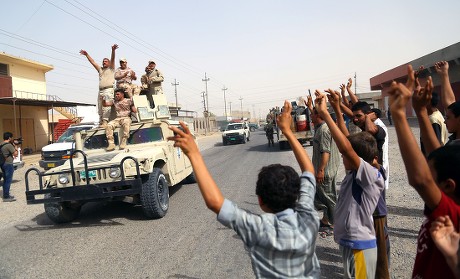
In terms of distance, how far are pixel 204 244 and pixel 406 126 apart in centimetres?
358

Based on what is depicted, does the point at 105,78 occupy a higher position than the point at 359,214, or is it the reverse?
the point at 105,78

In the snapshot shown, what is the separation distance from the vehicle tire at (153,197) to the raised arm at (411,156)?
4.69 m

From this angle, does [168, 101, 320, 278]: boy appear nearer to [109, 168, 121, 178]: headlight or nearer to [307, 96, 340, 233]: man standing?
[307, 96, 340, 233]: man standing

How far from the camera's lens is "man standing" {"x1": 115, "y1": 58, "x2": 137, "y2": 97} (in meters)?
7.97

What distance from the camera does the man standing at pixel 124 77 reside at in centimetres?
797

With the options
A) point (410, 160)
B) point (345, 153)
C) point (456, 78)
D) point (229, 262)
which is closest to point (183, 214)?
point (229, 262)

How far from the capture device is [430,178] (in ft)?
5.15

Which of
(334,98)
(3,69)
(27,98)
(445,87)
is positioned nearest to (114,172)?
(334,98)

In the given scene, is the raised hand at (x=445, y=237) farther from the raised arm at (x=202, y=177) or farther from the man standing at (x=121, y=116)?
the man standing at (x=121, y=116)

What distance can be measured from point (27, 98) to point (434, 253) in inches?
1084

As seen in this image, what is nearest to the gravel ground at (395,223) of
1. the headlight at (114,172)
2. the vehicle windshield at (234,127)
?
the headlight at (114,172)

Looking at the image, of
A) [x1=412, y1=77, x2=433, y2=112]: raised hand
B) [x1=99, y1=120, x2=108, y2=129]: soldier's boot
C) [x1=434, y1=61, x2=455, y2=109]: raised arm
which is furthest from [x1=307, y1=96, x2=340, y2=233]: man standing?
[x1=99, y1=120, x2=108, y2=129]: soldier's boot

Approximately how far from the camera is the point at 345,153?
251 cm

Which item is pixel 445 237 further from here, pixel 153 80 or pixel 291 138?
pixel 153 80
